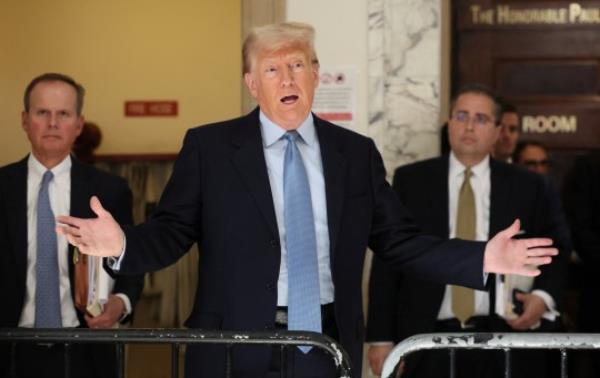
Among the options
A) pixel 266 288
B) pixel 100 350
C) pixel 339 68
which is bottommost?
pixel 100 350

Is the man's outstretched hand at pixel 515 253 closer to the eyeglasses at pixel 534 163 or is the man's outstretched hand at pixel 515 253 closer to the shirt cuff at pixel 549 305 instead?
the shirt cuff at pixel 549 305

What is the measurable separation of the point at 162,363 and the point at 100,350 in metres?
4.30

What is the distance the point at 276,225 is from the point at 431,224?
1.71 metres

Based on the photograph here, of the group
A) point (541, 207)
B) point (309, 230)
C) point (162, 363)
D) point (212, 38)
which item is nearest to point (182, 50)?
point (212, 38)

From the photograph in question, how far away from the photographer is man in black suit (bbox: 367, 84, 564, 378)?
5.55 metres

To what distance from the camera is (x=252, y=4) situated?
6828 mm

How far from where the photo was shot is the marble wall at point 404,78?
6.75m

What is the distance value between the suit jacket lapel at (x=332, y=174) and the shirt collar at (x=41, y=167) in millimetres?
1488

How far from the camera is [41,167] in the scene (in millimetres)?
5320

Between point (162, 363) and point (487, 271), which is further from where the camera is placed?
point (162, 363)

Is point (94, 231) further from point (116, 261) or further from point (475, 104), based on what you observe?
point (475, 104)

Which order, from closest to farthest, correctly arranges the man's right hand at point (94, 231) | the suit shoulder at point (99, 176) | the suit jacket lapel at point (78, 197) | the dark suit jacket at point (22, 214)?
the man's right hand at point (94, 231), the dark suit jacket at point (22, 214), the suit jacket lapel at point (78, 197), the suit shoulder at point (99, 176)

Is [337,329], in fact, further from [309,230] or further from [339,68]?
[339,68]

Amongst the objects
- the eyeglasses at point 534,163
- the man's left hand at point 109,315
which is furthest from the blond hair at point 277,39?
the eyeglasses at point 534,163
